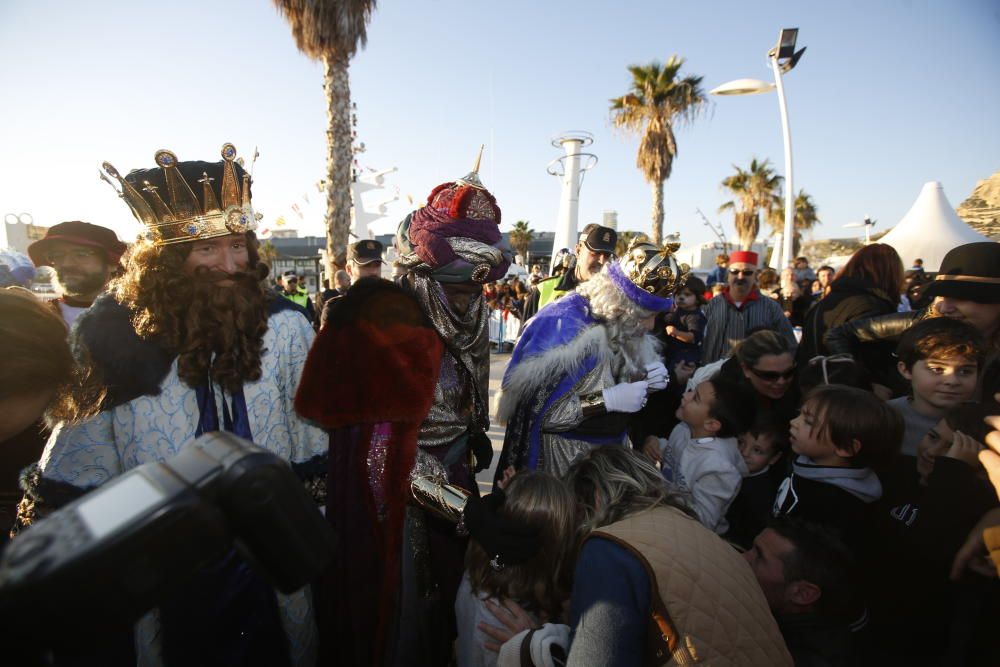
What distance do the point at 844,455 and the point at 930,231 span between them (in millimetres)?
11819

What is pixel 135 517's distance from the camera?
19.8 inches

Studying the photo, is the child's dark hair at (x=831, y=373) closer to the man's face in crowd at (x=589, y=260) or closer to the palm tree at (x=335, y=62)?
the man's face in crowd at (x=589, y=260)

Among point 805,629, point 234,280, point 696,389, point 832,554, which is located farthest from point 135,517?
point 696,389

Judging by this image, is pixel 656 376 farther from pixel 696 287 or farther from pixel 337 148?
pixel 337 148

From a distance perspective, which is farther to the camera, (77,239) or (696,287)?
(696,287)

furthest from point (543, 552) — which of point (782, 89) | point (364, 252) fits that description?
point (782, 89)

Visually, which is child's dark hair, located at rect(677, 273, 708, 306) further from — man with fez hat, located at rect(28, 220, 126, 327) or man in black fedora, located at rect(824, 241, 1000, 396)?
man with fez hat, located at rect(28, 220, 126, 327)

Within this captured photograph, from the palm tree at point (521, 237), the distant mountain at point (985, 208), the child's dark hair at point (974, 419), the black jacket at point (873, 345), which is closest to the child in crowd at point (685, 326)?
the black jacket at point (873, 345)

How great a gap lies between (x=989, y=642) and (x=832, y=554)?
709 millimetres

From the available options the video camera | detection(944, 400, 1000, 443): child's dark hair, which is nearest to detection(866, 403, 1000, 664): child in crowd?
detection(944, 400, 1000, 443): child's dark hair

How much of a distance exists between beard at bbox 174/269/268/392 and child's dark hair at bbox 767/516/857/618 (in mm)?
2104

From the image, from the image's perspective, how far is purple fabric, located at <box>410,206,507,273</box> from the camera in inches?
78.7

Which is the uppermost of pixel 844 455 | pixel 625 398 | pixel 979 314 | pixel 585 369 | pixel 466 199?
pixel 466 199

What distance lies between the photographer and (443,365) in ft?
7.04
